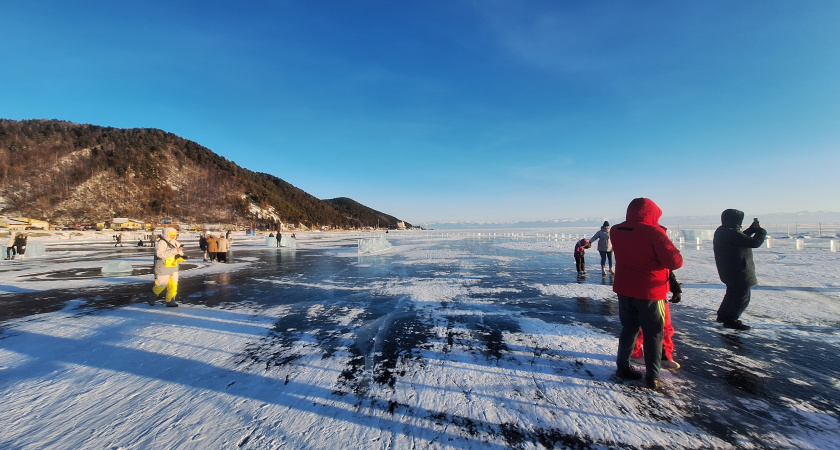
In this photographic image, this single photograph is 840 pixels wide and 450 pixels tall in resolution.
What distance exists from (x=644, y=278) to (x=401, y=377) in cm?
258

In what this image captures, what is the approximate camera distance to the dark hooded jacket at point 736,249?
179 inches

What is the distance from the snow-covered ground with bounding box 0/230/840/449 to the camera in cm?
228

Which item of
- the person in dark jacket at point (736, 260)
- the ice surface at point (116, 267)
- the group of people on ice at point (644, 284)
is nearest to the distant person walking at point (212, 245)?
the ice surface at point (116, 267)

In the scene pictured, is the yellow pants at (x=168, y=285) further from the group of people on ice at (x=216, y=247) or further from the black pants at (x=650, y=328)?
the group of people on ice at (x=216, y=247)

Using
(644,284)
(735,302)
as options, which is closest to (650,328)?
(644,284)

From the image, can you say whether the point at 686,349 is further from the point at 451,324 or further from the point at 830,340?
the point at 451,324

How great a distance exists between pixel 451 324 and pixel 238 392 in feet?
10.0

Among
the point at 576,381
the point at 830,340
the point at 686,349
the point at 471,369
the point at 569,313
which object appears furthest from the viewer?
the point at 569,313

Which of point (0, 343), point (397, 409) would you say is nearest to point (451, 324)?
point (397, 409)

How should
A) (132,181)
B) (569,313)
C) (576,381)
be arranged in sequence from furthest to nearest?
(132,181)
(569,313)
(576,381)

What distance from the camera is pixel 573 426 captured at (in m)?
2.36

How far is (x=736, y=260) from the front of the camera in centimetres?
462

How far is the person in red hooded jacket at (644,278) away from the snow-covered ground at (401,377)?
326 mm

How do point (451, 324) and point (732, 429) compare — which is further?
point (451, 324)
